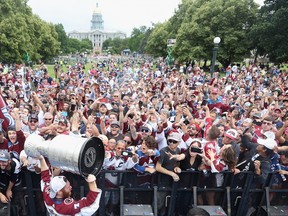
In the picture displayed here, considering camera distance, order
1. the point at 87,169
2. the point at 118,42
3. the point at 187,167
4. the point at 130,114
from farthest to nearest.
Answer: the point at 118,42
the point at 130,114
the point at 187,167
the point at 87,169

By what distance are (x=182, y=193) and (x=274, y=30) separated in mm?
32366

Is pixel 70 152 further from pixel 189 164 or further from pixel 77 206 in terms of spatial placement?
pixel 189 164

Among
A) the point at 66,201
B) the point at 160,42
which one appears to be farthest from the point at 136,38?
the point at 66,201

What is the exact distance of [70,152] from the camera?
9.84 ft

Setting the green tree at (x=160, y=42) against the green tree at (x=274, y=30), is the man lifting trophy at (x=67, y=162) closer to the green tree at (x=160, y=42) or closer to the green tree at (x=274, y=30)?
the green tree at (x=274, y=30)

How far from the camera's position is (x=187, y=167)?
16.5 ft

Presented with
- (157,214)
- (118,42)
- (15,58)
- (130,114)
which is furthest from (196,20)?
(118,42)

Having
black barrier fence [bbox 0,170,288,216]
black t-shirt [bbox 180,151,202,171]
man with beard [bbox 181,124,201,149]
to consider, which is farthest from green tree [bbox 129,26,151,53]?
black barrier fence [bbox 0,170,288,216]

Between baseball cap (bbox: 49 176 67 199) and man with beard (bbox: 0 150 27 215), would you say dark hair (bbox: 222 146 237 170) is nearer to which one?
baseball cap (bbox: 49 176 67 199)

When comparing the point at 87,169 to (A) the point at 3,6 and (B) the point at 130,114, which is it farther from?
(A) the point at 3,6

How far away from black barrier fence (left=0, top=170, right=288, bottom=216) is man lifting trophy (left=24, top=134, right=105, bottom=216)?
2.87 feet

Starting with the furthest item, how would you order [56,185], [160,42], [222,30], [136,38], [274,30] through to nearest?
[136,38] → [160,42] → [222,30] → [274,30] → [56,185]

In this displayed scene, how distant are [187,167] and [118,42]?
163 m

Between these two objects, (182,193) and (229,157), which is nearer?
(229,157)
